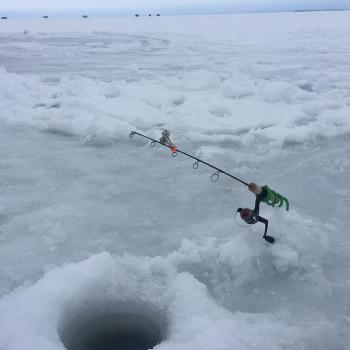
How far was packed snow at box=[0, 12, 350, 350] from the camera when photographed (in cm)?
357

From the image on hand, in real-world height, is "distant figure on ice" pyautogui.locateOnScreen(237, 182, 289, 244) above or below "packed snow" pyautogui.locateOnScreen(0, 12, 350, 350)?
above

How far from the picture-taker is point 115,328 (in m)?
3.70

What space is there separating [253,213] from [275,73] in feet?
37.0

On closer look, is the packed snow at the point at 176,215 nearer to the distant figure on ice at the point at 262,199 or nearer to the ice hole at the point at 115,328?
the ice hole at the point at 115,328

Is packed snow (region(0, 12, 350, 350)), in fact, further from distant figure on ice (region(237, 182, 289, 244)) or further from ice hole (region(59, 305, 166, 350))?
distant figure on ice (region(237, 182, 289, 244))

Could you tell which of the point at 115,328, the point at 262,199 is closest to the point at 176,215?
the point at 262,199

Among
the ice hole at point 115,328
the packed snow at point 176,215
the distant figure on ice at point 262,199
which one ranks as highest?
the distant figure on ice at point 262,199

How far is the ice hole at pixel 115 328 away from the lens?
355 cm

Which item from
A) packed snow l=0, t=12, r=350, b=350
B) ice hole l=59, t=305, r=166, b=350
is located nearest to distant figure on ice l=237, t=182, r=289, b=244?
packed snow l=0, t=12, r=350, b=350

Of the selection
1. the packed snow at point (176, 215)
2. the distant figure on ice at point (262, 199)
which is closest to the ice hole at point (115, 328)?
the packed snow at point (176, 215)

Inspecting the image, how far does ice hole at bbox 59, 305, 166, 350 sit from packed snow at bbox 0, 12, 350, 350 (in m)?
0.03

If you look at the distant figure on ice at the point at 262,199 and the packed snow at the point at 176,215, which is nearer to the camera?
the packed snow at the point at 176,215

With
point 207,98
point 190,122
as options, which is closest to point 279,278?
point 190,122

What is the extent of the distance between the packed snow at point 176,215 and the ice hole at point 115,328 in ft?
0.09
